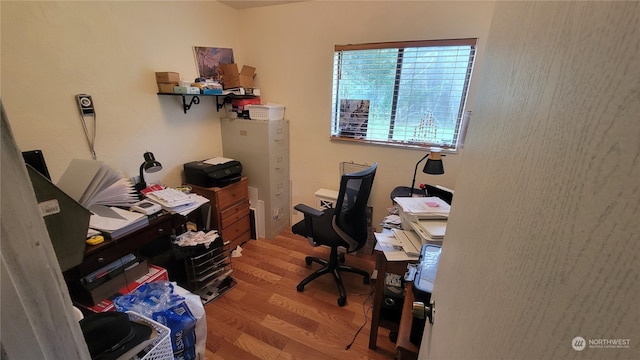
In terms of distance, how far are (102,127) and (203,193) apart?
858 mm

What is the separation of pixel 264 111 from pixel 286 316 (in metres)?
1.82

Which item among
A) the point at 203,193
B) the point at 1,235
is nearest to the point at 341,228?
the point at 203,193

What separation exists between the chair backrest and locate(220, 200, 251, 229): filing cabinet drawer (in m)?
1.11

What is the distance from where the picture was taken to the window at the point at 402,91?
1.99m

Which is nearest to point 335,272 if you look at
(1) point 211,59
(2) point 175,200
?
(2) point 175,200

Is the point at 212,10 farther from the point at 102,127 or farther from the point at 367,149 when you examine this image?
the point at 367,149

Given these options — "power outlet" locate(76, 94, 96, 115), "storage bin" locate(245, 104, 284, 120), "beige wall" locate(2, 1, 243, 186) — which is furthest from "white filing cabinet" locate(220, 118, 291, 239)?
"power outlet" locate(76, 94, 96, 115)

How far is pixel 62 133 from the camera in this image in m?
1.50

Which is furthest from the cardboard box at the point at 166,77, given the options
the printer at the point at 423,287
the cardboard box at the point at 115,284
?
the printer at the point at 423,287

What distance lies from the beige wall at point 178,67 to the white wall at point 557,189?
1862 mm

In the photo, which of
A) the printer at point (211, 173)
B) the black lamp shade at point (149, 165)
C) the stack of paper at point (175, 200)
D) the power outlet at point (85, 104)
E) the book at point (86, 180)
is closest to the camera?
the book at point (86, 180)

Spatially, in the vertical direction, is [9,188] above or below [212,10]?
below

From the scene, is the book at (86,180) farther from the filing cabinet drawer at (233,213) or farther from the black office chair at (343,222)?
the black office chair at (343,222)

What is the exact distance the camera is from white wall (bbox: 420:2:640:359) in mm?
205
